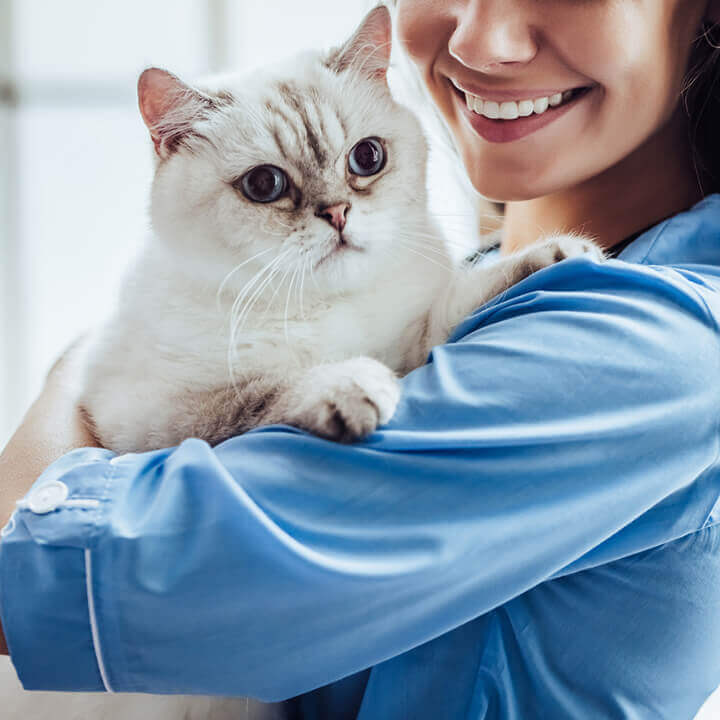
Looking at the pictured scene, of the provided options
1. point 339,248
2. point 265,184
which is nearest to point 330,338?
point 339,248

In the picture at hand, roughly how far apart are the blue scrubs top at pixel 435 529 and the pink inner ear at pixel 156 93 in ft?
2.00

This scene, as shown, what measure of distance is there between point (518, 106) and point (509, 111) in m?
0.02

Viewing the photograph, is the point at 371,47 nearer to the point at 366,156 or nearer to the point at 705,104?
the point at 366,156

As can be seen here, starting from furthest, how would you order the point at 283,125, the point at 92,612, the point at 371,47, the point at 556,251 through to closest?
the point at 371,47 → the point at 283,125 → the point at 556,251 → the point at 92,612

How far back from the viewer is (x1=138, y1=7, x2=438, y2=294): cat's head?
117 cm

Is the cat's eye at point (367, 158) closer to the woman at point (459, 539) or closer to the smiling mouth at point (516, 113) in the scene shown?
the smiling mouth at point (516, 113)

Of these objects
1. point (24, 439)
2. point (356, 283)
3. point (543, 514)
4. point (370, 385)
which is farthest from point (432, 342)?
point (24, 439)

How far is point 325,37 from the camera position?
396cm

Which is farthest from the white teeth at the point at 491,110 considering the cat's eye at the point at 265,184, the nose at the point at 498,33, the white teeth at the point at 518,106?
the cat's eye at the point at 265,184

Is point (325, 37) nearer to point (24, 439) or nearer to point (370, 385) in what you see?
point (24, 439)

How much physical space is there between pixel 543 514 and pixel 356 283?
516mm

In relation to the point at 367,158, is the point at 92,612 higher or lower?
lower

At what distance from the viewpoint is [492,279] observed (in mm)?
1159

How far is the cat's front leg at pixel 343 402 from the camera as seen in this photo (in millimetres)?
869
